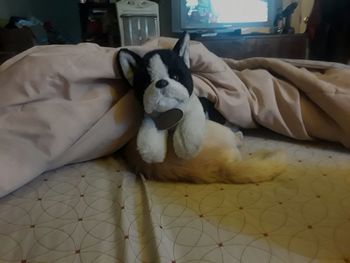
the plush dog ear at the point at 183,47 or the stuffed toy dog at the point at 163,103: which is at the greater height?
the plush dog ear at the point at 183,47

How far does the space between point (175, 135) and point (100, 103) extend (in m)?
0.17

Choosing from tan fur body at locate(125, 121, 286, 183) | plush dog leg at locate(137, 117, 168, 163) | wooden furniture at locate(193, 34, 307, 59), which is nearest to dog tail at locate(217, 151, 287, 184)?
tan fur body at locate(125, 121, 286, 183)

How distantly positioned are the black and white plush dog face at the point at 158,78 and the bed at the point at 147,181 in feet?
0.15

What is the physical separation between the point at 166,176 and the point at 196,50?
304 millimetres

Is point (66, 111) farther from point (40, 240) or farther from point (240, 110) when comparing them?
point (240, 110)

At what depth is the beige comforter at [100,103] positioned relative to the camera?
2.01 feet

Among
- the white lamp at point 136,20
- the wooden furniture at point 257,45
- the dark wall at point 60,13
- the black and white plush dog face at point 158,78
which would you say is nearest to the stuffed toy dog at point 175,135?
the black and white plush dog face at point 158,78

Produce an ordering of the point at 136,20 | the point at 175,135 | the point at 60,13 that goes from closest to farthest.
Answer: the point at 175,135 < the point at 136,20 < the point at 60,13

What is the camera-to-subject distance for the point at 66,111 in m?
0.64

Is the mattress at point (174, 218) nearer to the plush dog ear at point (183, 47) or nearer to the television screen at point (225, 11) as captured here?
the plush dog ear at point (183, 47)

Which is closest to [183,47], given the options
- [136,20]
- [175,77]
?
[175,77]

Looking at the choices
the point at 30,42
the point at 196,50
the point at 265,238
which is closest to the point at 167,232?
the point at 265,238

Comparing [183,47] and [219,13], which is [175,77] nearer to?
[183,47]

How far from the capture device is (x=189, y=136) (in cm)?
62
